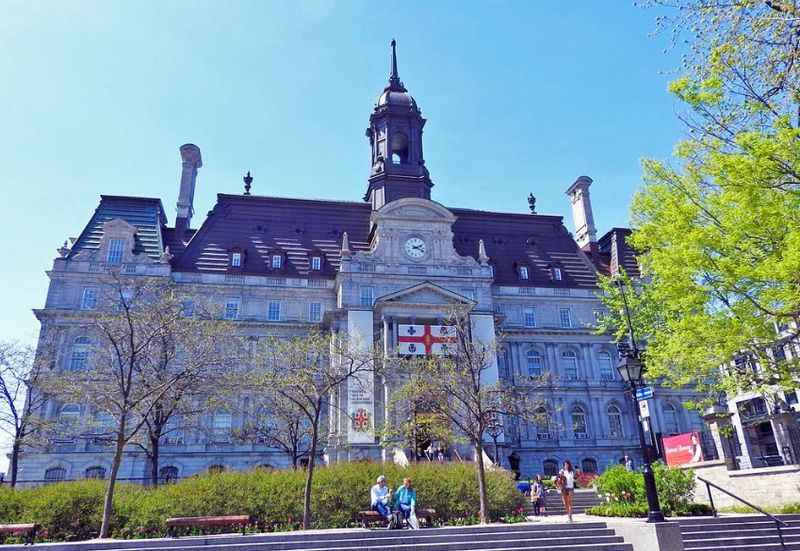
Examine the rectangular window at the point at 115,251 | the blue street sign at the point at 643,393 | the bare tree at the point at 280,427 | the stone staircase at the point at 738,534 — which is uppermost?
the rectangular window at the point at 115,251

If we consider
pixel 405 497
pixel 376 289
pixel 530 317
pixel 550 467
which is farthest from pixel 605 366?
pixel 405 497

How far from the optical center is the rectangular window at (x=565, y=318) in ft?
153

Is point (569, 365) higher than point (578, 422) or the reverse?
higher

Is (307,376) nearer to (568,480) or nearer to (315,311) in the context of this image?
(568,480)

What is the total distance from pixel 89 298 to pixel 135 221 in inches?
322

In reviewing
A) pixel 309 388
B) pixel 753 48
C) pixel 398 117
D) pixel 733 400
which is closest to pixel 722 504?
pixel 733 400

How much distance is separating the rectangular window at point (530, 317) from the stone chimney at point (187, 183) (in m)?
29.7

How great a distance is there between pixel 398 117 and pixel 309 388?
33821mm

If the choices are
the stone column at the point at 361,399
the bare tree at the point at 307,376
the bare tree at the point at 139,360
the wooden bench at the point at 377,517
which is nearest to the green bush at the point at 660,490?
the wooden bench at the point at 377,517

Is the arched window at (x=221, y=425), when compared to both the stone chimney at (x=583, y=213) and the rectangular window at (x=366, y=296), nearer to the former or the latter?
the rectangular window at (x=366, y=296)

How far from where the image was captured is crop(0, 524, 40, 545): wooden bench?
16016mm

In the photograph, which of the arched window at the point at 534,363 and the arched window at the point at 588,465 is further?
the arched window at the point at 534,363

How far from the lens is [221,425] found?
126 ft

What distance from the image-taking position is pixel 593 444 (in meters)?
43.1
